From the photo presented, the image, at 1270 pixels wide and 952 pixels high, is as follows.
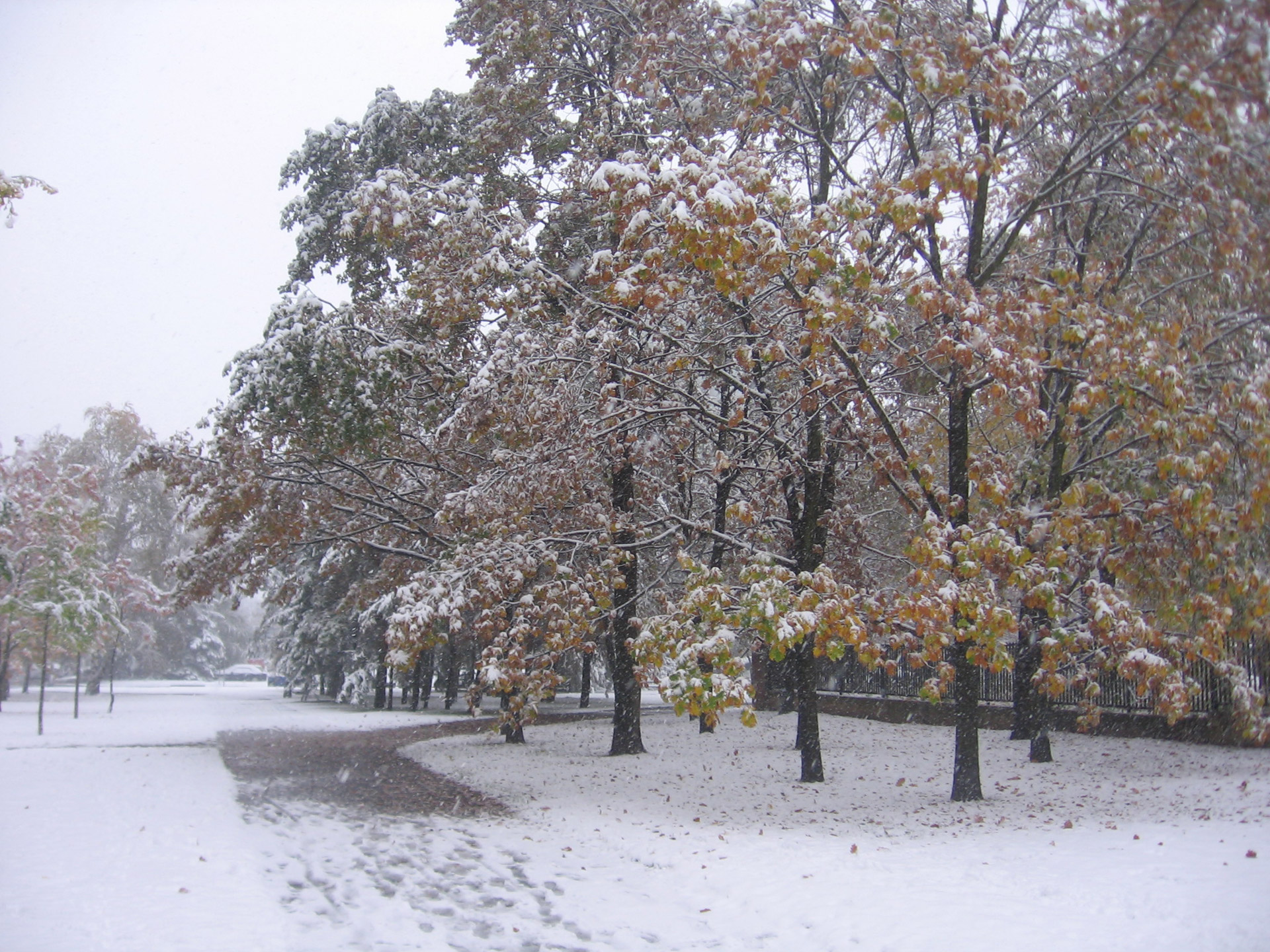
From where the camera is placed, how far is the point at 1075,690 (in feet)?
46.6

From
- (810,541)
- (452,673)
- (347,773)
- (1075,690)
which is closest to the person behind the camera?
(810,541)

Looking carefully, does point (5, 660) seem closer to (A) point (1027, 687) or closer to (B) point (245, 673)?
(A) point (1027, 687)

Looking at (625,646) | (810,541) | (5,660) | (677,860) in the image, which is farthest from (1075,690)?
(5,660)

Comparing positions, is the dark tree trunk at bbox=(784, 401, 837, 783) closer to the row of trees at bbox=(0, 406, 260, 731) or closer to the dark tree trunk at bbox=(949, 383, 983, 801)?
the dark tree trunk at bbox=(949, 383, 983, 801)

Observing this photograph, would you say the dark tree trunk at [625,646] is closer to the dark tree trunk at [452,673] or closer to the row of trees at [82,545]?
the row of trees at [82,545]

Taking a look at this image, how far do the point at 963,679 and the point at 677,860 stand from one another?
3872 millimetres

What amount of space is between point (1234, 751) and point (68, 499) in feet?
69.6

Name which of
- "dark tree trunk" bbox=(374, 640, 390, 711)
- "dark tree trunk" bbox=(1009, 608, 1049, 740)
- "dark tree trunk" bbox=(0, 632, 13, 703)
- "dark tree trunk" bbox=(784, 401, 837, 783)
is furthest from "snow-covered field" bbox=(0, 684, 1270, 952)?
"dark tree trunk" bbox=(374, 640, 390, 711)

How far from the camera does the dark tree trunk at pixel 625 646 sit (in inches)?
507

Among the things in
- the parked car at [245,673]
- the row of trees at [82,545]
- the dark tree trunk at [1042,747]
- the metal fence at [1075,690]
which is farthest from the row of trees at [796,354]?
the parked car at [245,673]

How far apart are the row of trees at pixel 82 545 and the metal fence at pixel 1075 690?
577 inches

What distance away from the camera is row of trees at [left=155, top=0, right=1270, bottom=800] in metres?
6.61

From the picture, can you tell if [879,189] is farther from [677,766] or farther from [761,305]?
[677,766]

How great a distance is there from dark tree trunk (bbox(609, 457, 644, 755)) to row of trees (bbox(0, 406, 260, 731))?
7361 mm
